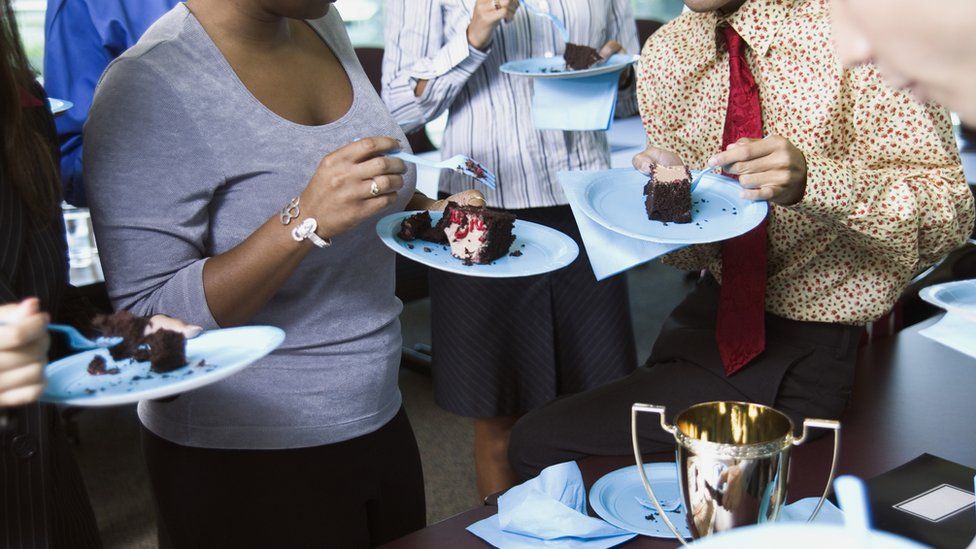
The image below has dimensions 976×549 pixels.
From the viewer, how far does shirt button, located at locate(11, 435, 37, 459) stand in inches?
44.1

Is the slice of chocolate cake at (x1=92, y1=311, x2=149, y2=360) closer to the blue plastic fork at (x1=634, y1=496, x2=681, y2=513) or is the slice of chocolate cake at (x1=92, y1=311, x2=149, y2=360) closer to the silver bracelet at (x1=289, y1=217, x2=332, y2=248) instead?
the silver bracelet at (x1=289, y1=217, x2=332, y2=248)

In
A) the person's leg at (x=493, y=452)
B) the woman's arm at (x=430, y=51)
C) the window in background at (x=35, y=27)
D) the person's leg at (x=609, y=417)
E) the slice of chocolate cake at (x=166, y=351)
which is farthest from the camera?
the window in background at (x=35, y=27)

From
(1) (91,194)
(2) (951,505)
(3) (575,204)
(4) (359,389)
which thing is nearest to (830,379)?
(2) (951,505)

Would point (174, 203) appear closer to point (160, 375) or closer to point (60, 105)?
point (160, 375)

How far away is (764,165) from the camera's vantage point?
149 centimetres

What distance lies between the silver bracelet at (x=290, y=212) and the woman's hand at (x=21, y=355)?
49 centimetres

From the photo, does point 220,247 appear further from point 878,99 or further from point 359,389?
point 878,99

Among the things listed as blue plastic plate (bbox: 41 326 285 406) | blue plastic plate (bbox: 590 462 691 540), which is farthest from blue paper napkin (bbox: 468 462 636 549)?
blue plastic plate (bbox: 41 326 285 406)

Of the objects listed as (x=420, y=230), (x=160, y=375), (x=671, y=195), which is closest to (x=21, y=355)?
(x=160, y=375)

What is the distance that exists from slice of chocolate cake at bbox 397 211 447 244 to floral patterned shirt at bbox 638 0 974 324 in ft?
1.80

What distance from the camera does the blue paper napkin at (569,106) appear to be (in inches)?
86.7

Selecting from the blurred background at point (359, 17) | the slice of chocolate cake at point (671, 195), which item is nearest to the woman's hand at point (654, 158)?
the slice of chocolate cake at point (671, 195)

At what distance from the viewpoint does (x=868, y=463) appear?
1458mm

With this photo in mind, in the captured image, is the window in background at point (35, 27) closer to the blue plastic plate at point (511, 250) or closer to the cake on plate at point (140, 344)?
the blue plastic plate at point (511, 250)
